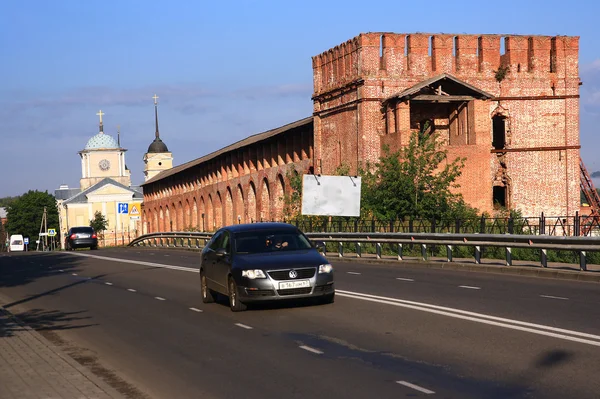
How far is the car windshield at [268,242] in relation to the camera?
1628cm

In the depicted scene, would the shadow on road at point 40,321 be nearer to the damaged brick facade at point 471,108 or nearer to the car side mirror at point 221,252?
the car side mirror at point 221,252

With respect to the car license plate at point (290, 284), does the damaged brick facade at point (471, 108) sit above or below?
above

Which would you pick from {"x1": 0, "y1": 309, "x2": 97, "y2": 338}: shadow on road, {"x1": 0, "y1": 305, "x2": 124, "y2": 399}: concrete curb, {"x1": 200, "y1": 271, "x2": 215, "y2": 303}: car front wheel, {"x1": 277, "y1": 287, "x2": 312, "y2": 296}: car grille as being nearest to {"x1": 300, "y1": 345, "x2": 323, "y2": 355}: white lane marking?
{"x1": 0, "y1": 305, "x2": 124, "y2": 399}: concrete curb

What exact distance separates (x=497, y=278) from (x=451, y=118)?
31360 millimetres

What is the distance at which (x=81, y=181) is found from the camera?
161375 millimetres

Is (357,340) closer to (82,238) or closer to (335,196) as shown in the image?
(335,196)

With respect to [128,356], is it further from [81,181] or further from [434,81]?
[81,181]

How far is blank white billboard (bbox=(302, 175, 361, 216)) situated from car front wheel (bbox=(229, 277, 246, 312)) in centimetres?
2538

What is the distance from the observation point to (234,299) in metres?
15.6

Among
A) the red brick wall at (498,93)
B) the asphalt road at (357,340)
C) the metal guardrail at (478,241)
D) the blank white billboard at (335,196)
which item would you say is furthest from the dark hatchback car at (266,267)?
the red brick wall at (498,93)

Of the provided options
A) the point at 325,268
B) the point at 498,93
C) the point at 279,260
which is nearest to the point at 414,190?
the point at 498,93

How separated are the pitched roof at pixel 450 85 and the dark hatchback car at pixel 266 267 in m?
32.1

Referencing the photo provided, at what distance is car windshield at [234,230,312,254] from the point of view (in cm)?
1628

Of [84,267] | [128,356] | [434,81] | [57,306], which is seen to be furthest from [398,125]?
[128,356]
